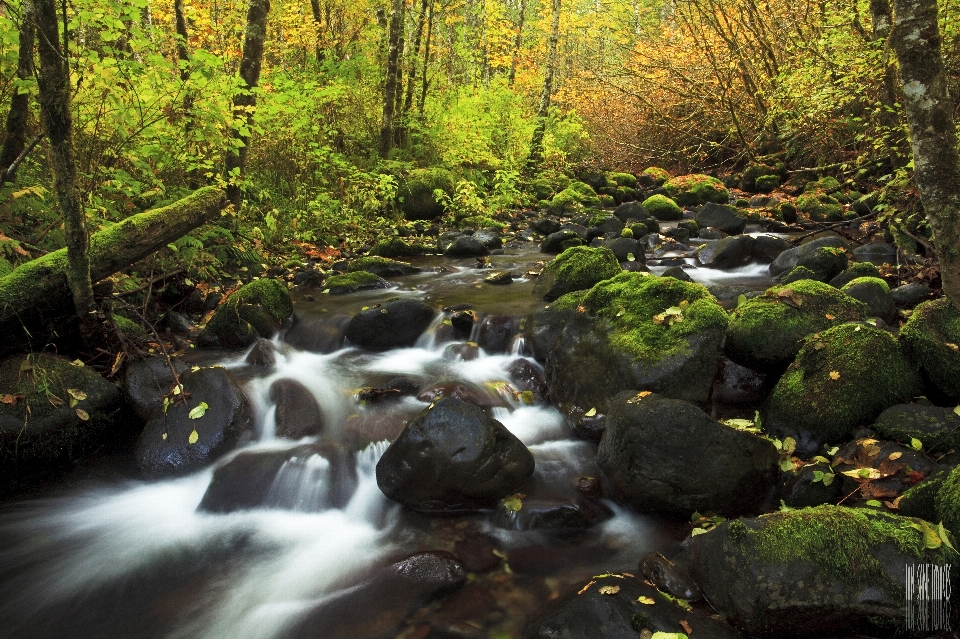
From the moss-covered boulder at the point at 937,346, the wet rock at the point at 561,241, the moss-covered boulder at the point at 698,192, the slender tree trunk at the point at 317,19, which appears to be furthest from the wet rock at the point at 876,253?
the slender tree trunk at the point at 317,19

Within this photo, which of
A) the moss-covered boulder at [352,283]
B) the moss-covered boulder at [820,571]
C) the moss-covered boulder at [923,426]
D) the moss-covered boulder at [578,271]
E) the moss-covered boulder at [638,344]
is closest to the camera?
the moss-covered boulder at [820,571]

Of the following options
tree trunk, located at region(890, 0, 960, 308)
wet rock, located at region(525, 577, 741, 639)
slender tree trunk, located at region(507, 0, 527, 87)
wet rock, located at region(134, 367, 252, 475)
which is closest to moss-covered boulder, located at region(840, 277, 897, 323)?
tree trunk, located at region(890, 0, 960, 308)

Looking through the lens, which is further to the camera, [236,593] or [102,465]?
[102,465]

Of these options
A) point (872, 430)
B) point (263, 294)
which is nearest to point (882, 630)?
point (872, 430)

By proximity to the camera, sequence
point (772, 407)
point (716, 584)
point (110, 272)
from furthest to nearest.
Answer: point (110, 272)
point (772, 407)
point (716, 584)

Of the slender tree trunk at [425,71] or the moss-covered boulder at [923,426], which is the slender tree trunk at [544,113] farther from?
the moss-covered boulder at [923,426]

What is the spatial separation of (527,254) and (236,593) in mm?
9452

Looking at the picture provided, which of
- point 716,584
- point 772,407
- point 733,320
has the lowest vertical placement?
point 716,584

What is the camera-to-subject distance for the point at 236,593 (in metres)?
3.91

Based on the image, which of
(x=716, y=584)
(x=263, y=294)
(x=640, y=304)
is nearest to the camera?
(x=716, y=584)

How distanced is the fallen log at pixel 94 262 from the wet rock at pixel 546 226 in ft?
31.8

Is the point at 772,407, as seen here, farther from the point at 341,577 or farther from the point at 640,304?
the point at 341,577

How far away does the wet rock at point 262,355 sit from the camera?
22.1 ft

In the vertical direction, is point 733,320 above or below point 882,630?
above
